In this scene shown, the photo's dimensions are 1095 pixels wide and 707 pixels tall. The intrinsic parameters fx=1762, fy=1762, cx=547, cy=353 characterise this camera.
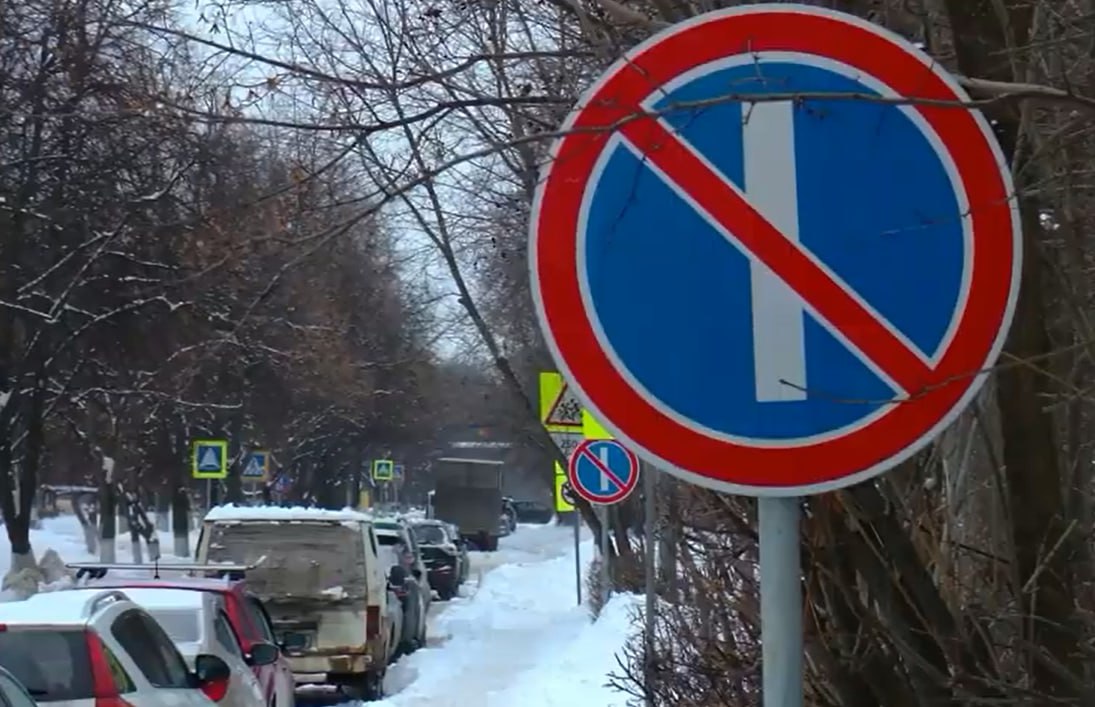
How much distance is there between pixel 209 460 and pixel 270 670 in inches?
770

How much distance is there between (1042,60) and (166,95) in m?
2.24

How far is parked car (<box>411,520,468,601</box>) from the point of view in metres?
40.7

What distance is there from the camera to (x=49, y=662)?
895 cm

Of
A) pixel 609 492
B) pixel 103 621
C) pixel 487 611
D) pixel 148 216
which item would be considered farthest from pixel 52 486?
pixel 103 621

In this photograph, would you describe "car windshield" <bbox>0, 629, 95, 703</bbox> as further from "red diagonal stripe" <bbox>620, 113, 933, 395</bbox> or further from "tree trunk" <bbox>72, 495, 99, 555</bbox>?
"tree trunk" <bbox>72, 495, 99, 555</bbox>

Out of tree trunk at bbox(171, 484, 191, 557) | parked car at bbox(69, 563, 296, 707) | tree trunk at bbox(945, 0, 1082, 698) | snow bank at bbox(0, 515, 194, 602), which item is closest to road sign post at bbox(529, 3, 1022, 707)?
tree trunk at bbox(945, 0, 1082, 698)

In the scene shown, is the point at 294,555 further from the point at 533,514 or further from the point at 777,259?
the point at 533,514

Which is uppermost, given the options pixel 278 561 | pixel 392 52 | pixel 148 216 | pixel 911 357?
pixel 148 216

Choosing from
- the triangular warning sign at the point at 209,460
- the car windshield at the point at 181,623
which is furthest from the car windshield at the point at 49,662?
the triangular warning sign at the point at 209,460

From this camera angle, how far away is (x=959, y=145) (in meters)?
2.75

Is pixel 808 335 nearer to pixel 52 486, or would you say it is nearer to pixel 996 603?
pixel 996 603

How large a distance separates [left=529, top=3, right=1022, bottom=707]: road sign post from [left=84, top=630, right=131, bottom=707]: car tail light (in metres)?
6.61

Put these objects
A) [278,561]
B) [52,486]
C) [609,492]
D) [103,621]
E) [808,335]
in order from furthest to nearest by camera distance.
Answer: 1. [52,486]
2. [278,561]
3. [609,492]
4. [103,621]
5. [808,335]

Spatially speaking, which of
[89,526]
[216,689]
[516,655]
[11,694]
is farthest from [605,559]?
[89,526]
